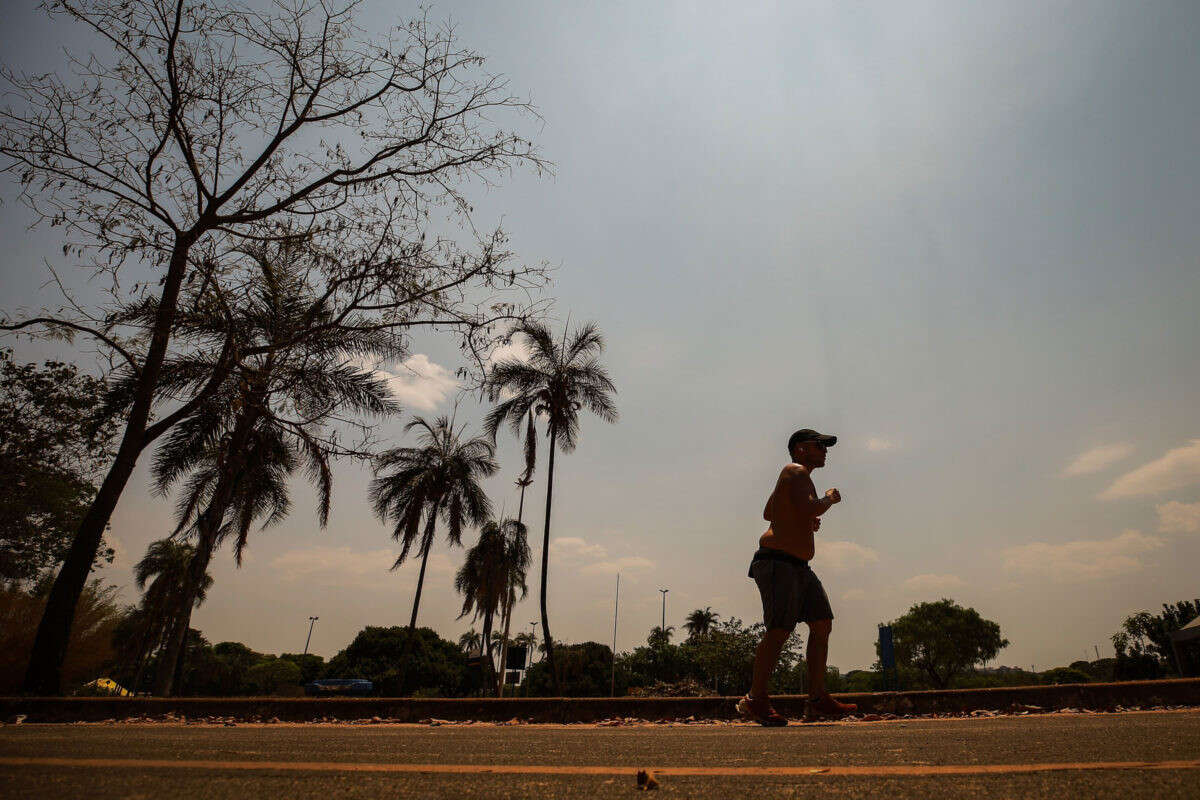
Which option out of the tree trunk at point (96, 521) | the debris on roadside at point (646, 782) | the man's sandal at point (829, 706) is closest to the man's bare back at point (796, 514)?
the man's sandal at point (829, 706)

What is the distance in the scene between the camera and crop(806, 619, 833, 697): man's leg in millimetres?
4855

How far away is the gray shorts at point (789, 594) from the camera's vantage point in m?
4.73

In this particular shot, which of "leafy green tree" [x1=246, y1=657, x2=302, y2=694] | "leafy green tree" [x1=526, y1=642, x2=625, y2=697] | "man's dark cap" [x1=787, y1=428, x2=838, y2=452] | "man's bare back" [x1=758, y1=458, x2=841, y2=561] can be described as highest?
"man's dark cap" [x1=787, y1=428, x2=838, y2=452]

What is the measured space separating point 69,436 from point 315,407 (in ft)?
38.9

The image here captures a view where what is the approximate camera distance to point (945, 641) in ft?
194

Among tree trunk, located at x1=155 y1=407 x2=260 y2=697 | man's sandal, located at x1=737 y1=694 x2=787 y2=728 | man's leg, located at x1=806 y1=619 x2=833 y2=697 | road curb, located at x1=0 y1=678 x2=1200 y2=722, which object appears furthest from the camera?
tree trunk, located at x1=155 y1=407 x2=260 y2=697

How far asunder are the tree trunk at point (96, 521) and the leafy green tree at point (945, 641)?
6296 centimetres

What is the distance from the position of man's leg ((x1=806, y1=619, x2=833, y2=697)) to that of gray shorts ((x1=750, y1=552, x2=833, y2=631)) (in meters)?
0.05

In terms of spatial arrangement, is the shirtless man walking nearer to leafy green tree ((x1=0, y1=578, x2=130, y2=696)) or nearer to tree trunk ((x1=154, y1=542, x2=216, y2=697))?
tree trunk ((x1=154, y1=542, x2=216, y2=697))

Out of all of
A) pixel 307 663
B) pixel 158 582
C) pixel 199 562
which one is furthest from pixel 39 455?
pixel 307 663

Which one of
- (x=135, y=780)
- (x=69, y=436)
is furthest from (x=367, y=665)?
(x=135, y=780)

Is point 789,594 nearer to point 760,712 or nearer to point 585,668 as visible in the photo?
point 760,712

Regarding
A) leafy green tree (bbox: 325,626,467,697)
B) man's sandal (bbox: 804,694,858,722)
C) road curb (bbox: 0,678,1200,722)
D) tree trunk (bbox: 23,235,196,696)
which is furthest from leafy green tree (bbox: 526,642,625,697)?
man's sandal (bbox: 804,694,858,722)

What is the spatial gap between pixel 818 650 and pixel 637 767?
3.29 meters
